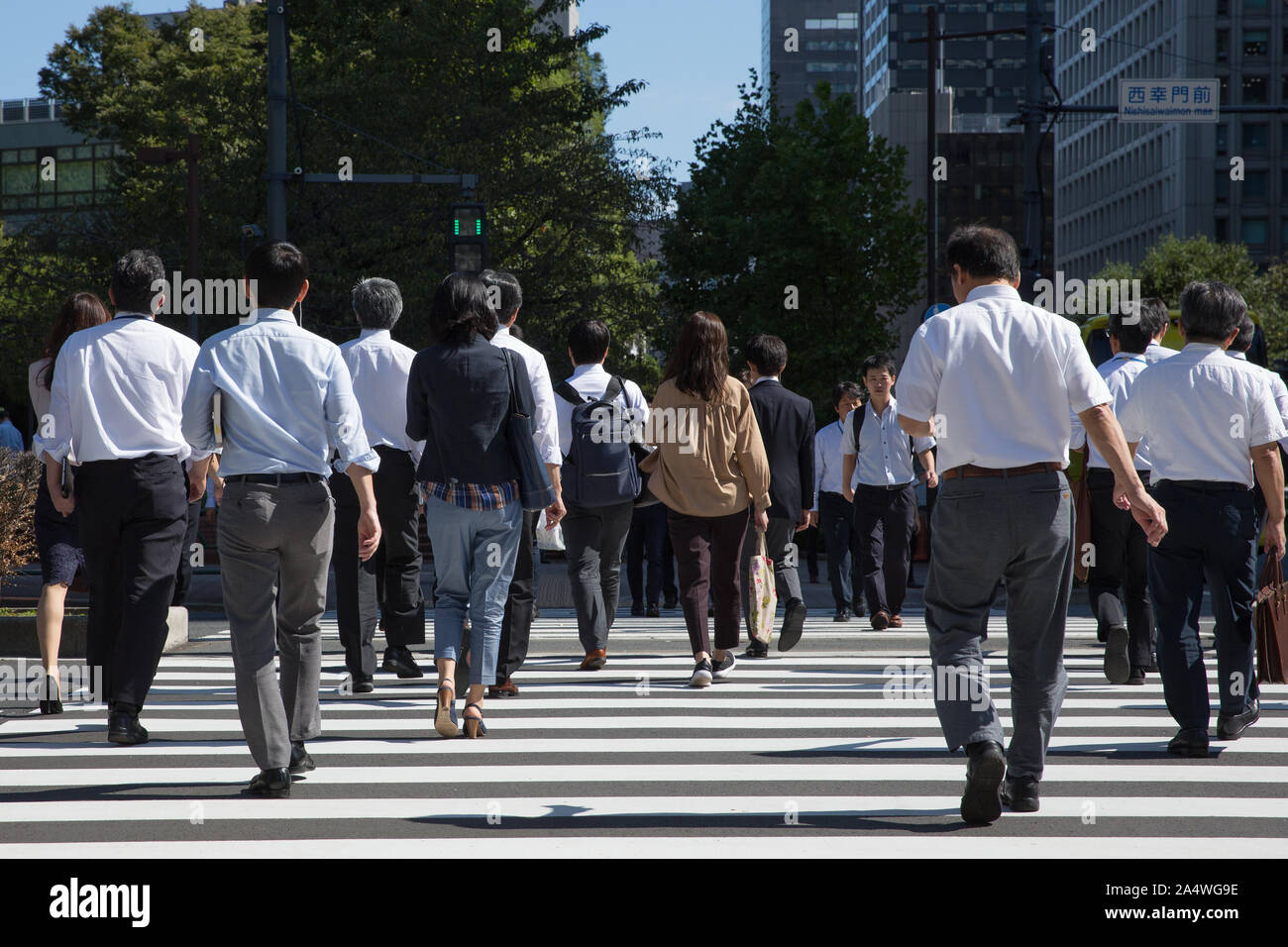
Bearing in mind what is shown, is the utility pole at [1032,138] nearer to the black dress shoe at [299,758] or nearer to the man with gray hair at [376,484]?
the man with gray hair at [376,484]

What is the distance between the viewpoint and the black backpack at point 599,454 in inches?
366

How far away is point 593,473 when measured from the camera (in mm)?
9305

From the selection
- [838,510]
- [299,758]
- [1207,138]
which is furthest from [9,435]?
[1207,138]

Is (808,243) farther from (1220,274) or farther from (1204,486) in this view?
(1204,486)

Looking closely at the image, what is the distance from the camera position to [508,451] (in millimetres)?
7105

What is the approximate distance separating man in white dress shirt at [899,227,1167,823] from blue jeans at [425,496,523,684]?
231cm

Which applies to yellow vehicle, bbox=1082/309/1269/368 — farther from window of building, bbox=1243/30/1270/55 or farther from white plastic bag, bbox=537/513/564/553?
window of building, bbox=1243/30/1270/55

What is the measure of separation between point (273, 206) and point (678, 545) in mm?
11821

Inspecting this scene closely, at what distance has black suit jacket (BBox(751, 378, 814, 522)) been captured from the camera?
32.9 feet

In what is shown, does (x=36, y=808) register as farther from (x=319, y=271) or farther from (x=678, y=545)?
(x=319, y=271)

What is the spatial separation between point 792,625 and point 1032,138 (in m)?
10.3

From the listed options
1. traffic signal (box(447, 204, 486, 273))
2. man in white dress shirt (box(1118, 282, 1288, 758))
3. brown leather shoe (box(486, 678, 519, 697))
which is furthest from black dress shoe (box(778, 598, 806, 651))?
traffic signal (box(447, 204, 486, 273))

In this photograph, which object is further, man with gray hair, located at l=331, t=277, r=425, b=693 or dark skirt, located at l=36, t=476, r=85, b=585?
man with gray hair, located at l=331, t=277, r=425, b=693

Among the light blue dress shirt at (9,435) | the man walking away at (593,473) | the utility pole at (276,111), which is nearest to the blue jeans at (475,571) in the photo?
the man walking away at (593,473)
